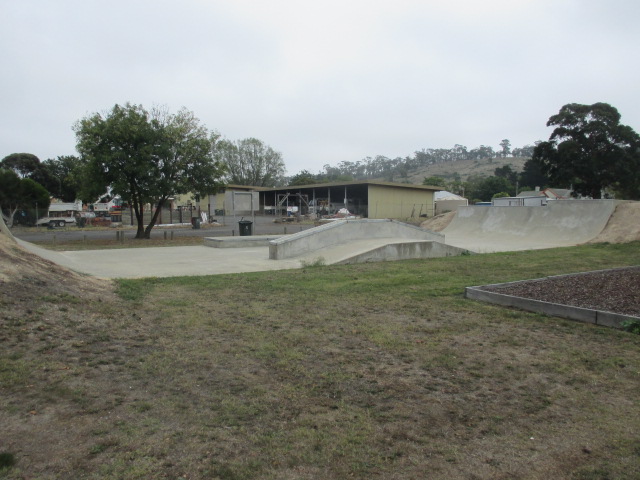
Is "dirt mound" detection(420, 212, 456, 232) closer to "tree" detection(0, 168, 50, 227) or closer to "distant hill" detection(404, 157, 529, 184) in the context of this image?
"tree" detection(0, 168, 50, 227)

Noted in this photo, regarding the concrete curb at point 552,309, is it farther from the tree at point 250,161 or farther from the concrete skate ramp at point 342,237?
the tree at point 250,161

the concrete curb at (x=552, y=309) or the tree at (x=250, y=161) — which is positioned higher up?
the tree at (x=250, y=161)

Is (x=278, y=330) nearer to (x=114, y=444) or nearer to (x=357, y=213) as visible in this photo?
(x=114, y=444)

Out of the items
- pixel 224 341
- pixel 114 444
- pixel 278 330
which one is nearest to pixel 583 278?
pixel 278 330

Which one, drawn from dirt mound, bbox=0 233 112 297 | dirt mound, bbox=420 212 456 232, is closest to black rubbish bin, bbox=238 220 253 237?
dirt mound, bbox=420 212 456 232

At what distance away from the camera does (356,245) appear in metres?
15.5

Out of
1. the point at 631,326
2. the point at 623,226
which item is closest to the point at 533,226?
the point at 623,226

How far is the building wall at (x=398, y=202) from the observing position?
47.6 m

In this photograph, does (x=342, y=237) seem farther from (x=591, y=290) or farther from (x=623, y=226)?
(x=623, y=226)

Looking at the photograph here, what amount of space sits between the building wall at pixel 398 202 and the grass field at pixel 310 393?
4106 cm

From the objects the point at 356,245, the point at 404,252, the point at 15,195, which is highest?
the point at 15,195

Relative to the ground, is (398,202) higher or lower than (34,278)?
higher

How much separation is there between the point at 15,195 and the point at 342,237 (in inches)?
1273

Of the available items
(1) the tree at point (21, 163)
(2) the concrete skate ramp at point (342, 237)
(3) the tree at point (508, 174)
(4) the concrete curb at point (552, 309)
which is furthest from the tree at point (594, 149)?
(1) the tree at point (21, 163)
